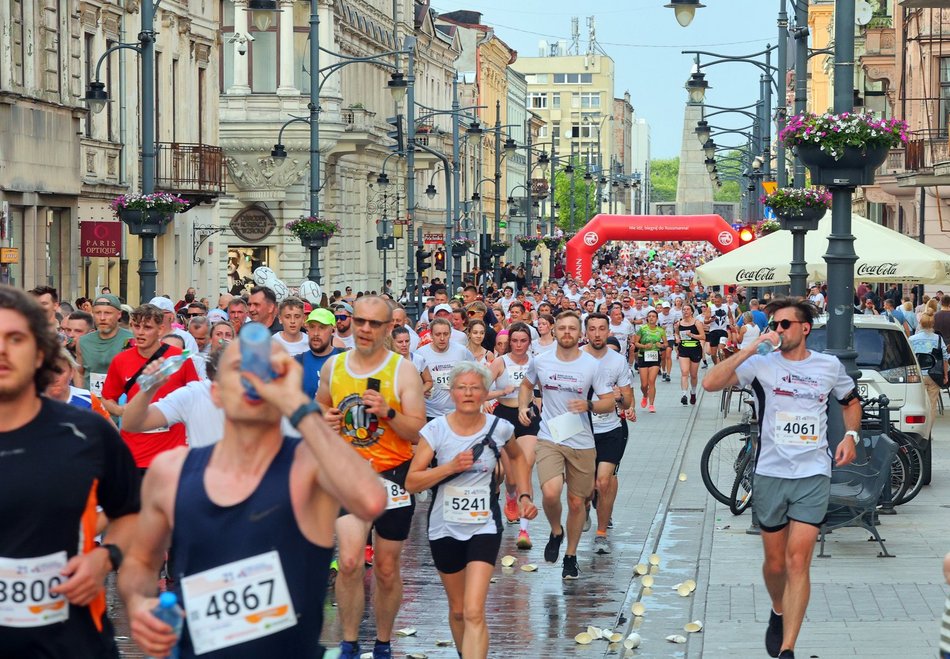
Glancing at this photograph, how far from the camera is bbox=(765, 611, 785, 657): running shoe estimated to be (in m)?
9.19

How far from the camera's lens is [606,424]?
13406 millimetres

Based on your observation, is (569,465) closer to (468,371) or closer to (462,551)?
(468,371)

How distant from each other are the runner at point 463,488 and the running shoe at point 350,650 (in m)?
0.68

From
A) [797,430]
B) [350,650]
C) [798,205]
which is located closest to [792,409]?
[797,430]

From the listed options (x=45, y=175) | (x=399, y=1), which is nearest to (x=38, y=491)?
(x=45, y=175)

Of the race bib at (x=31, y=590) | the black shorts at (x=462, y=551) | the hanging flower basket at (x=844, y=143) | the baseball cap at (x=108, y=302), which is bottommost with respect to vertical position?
the black shorts at (x=462, y=551)

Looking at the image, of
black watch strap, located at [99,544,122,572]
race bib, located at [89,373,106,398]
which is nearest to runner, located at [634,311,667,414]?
race bib, located at [89,373,106,398]

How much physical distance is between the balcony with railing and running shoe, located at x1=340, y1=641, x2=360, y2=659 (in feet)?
97.2

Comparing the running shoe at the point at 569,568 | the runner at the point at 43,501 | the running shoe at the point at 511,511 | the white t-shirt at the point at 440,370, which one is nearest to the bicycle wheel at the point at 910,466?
the running shoe at the point at 511,511

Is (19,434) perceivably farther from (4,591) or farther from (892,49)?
(892,49)

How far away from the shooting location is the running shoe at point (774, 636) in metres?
9.19

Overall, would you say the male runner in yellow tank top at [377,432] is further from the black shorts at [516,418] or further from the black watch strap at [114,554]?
the black shorts at [516,418]

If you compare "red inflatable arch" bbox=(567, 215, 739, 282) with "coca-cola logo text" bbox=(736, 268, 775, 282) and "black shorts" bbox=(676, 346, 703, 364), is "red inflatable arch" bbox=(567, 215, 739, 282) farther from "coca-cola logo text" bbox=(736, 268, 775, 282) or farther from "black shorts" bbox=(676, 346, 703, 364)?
"coca-cola logo text" bbox=(736, 268, 775, 282)

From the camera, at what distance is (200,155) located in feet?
128
